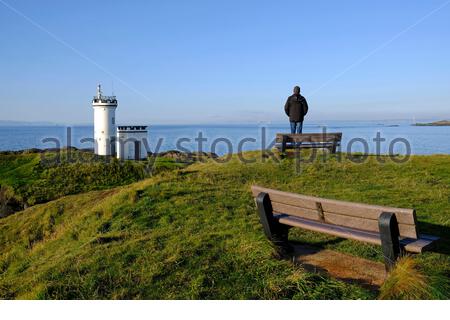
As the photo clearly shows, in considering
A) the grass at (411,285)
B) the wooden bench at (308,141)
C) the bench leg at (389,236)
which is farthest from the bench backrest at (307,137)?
the grass at (411,285)

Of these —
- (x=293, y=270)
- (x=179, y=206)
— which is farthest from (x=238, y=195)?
(x=293, y=270)

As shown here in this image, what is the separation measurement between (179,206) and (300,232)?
3.02 metres

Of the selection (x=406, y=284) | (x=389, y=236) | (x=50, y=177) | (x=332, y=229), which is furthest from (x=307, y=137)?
(x=50, y=177)

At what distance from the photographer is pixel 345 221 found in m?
5.11

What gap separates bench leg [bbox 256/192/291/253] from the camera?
584cm

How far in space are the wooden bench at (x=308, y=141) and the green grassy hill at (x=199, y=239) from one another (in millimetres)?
1442

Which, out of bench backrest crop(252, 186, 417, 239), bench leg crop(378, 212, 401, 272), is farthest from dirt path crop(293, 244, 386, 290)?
bench backrest crop(252, 186, 417, 239)

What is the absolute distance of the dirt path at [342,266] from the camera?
5.11 metres

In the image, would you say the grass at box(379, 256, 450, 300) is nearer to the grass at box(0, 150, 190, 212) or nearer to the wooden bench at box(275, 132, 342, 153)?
the wooden bench at box(275, 132, 342, 153)

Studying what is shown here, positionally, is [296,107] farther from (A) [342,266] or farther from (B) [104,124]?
(B) [104,124]

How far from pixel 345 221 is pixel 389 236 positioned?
628mm

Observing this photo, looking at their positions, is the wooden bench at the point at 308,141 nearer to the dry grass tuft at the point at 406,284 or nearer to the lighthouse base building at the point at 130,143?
the dry grass tuft at the point at 406,284
